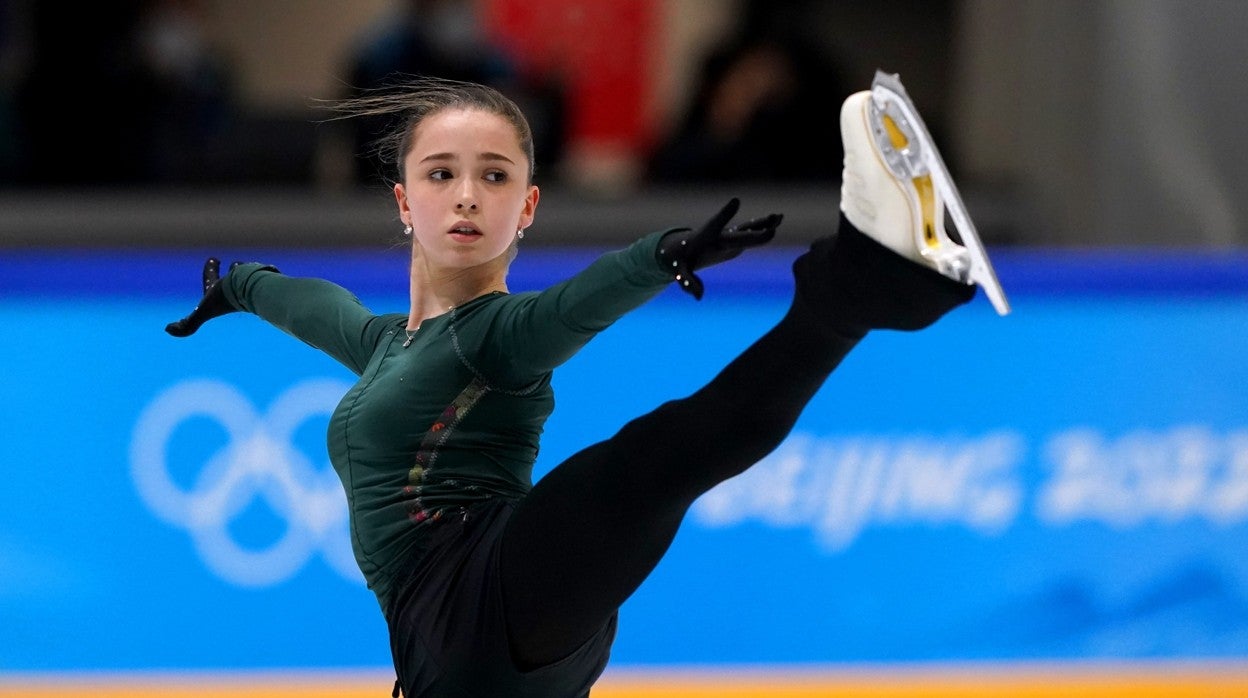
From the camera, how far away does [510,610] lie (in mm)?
2125

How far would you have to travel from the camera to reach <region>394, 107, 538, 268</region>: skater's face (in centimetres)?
220

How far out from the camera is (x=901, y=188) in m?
1.96

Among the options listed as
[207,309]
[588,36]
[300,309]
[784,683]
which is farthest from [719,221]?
[588,36]

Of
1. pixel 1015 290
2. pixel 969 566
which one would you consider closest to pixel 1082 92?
pixel 1015 290

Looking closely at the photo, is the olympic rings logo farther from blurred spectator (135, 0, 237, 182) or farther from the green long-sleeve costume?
blurred spectator (135, 0, 237, 182)

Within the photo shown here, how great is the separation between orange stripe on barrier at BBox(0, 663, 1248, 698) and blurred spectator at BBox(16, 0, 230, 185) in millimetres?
2234

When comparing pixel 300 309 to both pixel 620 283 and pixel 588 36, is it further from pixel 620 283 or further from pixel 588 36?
pixel 588 36

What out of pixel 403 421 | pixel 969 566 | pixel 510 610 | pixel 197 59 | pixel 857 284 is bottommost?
pixel 969 566

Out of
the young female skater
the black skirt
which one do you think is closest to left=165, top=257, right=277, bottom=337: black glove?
the young female skater

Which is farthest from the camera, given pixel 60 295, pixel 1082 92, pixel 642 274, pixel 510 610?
pixel 1082 92

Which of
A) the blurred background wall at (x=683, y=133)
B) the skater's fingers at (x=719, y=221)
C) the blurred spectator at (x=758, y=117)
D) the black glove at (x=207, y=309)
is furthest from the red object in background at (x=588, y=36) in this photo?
the skater's fingers at (x=719, y=221)

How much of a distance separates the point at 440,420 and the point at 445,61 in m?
3.58

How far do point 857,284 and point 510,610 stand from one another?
624mm

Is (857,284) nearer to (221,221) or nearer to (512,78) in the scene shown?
(221,221)
